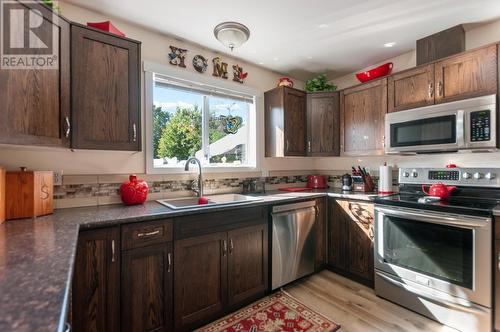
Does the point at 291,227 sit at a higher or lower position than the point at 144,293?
higher

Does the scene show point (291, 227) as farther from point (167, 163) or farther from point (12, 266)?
point (12, 266)

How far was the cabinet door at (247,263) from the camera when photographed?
2.00 m

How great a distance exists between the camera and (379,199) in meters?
2.24

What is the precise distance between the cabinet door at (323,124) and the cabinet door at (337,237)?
70 centimetres

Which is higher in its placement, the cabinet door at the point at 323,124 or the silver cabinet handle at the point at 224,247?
the cabinet door at the point at 323,124

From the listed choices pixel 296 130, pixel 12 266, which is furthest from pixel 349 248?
pixel 12 266

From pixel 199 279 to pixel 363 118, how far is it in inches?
92.8

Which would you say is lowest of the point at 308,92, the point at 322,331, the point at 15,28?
the point at 322,331

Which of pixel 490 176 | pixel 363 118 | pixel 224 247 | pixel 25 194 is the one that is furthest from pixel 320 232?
pixel 25 194

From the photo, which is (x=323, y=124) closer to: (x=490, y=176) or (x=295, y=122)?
(x=295, y=122)

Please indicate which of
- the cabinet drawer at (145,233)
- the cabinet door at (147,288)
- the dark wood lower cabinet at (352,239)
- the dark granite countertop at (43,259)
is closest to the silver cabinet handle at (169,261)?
the cabinet door at (147,288)

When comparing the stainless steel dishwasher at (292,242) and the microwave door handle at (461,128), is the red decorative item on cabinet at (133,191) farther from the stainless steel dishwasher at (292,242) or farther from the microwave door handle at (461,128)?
the microwave door handle at (461,128)

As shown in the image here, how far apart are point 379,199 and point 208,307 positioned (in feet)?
5.72

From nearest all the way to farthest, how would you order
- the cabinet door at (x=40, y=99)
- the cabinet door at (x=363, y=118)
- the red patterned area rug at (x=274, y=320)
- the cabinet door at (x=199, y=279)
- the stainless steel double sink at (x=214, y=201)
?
1. the cabinet door at (x=40, y=99)
2. the cabinet door at (x=199, y=279)
3. the red patterned area rug at (x=274, y=320)
4. the stainless steel double sink at (x=214, y=201)
5. the cabinet door at (x=363, y=118)
